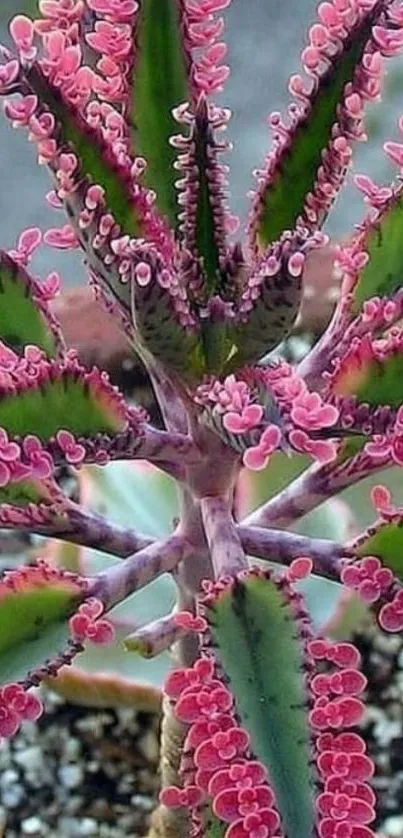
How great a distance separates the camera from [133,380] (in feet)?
4.01

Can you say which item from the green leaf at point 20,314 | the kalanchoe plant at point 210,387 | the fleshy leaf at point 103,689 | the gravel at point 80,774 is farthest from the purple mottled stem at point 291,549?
the gravel at point 80,774

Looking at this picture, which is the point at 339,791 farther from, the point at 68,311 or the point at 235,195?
the point at 235,195

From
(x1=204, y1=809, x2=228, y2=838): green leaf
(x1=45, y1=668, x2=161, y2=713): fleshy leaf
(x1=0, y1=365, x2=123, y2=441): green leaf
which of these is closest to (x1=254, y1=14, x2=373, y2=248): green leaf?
(x1=0, y1=365, x2=123, y2=441): green leaf

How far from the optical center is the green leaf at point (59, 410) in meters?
0.49

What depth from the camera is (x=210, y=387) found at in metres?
0.52

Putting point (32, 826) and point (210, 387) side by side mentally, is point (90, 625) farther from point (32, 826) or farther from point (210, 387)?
point (32, 826)

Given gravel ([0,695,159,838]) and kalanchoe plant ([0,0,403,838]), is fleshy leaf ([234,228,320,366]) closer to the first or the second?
kalanchoe plant ([0,0,403,838])

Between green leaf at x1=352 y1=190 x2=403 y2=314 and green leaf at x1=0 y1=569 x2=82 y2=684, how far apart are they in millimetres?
152

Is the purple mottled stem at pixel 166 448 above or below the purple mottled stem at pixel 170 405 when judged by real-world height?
below

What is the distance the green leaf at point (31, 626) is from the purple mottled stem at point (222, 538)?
5 centimetres

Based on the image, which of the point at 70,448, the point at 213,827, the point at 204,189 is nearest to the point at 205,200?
the point at 204,189

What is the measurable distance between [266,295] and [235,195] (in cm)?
134

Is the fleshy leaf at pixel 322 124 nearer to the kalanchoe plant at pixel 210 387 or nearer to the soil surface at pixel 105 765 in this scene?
the kalanchoe plant at pixel 210 387

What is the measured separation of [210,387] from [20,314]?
9 centimetres
